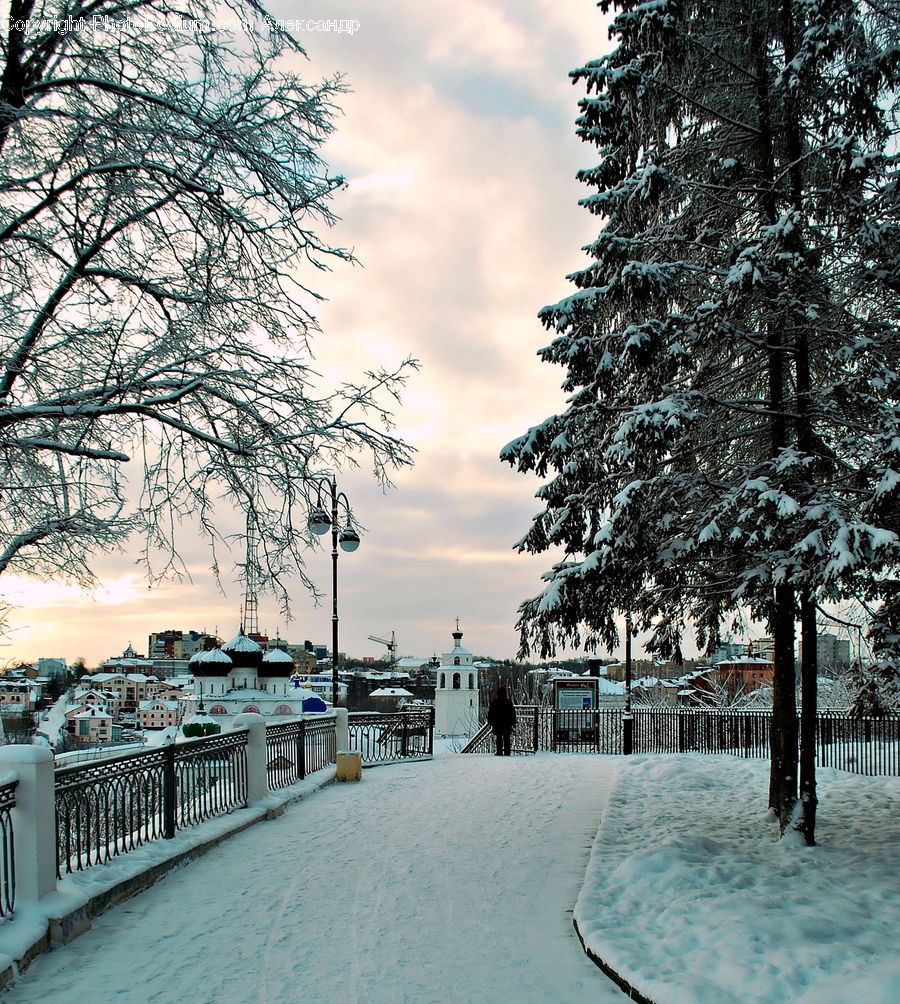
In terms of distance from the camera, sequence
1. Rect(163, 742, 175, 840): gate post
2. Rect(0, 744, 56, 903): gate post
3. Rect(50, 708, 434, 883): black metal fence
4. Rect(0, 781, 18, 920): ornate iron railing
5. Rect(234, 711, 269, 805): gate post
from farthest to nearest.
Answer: Rect(234, 711, 269, 805): gate post, Rect(163, 742, 175, 840): gate post, Rect(50, 708, 434, 883): black metal fence, Rect(0, 744, 56, 903): gate post, Rect(0, 781, 18, 920): ornate iron railing

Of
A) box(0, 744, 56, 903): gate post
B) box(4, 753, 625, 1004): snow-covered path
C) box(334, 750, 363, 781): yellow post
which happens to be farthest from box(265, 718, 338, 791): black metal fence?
box(0, 744, 56, 903): gate post

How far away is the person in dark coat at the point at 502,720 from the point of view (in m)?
22.2

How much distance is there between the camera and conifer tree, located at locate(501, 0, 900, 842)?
9109 millimetres

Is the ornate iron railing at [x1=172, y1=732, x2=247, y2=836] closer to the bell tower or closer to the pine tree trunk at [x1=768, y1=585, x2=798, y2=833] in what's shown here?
the pine tree trunk at [x1=768, y1=585, x2=798, y2=833]

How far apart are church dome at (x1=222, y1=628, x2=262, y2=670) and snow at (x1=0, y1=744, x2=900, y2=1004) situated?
30.1 meters

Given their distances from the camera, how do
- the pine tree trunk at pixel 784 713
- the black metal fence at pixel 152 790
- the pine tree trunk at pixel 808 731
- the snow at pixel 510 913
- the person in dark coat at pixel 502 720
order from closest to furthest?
the snow at pixel 510 913 < the black metal fence at pixel 152 790 < the pine tree trunk at pixel 808 731 < the pine tree trunk at pixel 784 713 < the person in dark coat at pixel 502 720

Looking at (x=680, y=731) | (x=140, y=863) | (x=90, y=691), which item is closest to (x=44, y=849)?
(x=140, y=863)

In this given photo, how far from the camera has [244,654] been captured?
137 feet

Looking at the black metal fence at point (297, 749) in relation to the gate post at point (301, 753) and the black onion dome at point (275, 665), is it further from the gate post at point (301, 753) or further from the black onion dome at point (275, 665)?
the black onion dome at point (275, 665)

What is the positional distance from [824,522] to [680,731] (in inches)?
637

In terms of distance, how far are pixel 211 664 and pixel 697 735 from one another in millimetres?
25599

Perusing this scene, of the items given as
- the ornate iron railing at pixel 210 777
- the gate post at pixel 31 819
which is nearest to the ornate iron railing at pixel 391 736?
the ornate iron railing at pixel 210 777

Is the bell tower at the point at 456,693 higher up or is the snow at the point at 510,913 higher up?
the snow at the point at 510,913

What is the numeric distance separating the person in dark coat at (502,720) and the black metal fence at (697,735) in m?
1.30
